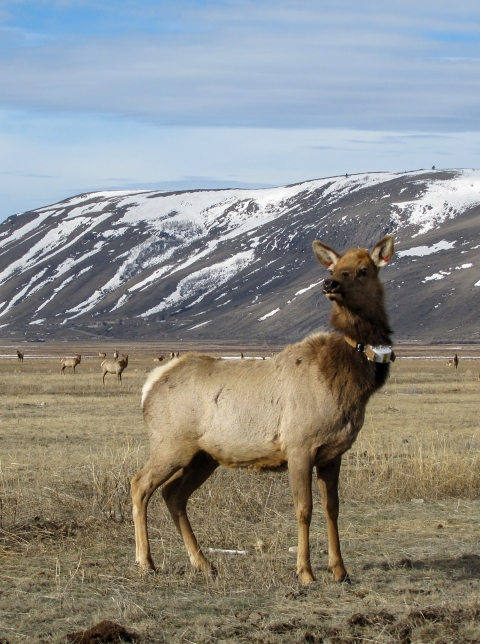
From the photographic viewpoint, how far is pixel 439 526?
405 inches

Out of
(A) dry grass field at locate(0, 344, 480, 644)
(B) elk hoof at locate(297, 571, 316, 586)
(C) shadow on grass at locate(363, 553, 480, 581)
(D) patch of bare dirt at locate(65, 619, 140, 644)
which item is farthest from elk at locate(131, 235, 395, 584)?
(D) patch of bare dirt at locate(65, 619, 140, 644)

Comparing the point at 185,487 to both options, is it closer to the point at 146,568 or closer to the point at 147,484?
the point at 147,484

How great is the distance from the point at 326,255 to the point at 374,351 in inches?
49.0

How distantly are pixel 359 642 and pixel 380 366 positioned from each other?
2.85 m

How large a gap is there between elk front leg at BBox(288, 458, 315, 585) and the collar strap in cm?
113

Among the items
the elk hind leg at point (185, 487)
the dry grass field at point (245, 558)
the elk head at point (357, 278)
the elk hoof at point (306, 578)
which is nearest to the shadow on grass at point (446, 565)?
the dry grass field at point (245, 558)

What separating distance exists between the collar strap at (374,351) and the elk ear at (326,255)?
3.03 feet

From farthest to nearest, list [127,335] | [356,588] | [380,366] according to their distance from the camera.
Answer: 1. [127,335]
2. [380,366]
3. [356,588]

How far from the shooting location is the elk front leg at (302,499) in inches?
312

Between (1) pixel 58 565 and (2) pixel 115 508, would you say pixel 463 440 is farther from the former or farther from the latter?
(1) pixel 58 565

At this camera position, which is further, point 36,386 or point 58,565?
point 36,386

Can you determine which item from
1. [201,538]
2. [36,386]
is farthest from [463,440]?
[36,386]

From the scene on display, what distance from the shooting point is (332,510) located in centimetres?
825

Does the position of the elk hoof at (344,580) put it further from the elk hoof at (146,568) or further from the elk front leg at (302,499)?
the elk hoof at (146,568)
